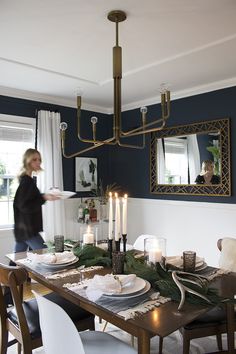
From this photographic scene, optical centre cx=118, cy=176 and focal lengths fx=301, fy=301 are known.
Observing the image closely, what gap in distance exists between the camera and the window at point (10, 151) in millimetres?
3869

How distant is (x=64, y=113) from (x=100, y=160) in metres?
0.97

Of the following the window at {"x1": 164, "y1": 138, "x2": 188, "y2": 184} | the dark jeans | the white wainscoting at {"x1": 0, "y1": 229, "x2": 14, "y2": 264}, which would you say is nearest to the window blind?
the white wainscoting at {"x1": 0, "y1": 229, "x2": 14, "y2": 264}

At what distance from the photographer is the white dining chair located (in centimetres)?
130

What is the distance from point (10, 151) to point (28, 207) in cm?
119

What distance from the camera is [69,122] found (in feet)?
14.7

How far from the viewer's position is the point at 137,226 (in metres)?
4.57

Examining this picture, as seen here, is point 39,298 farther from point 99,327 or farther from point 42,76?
point 42,76

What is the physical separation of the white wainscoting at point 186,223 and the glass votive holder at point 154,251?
74.9 inches

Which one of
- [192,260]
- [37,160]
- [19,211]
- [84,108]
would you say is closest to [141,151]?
[84,108]

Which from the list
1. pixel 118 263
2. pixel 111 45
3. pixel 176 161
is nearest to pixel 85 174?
pixel 176 161

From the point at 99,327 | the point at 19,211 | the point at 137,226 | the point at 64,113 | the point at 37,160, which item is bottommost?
the point at 99,327

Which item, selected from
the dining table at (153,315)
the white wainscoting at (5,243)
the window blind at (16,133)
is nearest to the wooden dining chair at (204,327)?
the dining table at (153,315)

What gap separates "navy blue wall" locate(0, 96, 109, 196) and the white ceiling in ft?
0.45

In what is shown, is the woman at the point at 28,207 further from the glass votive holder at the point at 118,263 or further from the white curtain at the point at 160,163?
the white curtain at the point at 160,163
